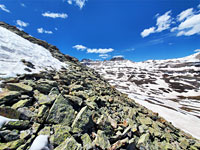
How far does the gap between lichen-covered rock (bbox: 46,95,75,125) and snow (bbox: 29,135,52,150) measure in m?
1.10

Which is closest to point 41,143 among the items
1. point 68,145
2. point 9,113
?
point 68,145

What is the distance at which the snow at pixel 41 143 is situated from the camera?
4.28 m

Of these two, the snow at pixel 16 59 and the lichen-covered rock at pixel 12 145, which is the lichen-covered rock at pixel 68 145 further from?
the snow at pixel 16 59

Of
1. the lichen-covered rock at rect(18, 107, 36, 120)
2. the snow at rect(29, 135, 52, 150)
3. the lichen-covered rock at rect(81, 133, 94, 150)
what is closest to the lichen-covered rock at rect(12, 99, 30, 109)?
the lichen-covered rock at rect(18, 107, 36, 120)

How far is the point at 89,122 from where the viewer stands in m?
7.09

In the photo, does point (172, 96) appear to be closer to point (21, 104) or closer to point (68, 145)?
point (68, 145)

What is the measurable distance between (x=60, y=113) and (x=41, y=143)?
6.68 ft

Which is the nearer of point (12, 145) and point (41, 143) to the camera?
point (12, 145)

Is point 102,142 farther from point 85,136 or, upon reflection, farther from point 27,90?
point 27,90

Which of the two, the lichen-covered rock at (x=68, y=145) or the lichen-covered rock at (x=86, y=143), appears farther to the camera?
the lichen-covered rock at (x=86, y=143)

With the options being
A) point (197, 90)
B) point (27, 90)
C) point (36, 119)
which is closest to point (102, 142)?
point (36, 119)

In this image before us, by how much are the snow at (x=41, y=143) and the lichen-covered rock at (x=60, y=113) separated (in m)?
1.10

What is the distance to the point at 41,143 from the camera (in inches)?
178

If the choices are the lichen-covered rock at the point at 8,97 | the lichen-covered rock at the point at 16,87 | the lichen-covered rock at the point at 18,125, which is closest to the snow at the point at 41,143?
the lichen-covered rock at the point at 18,125
